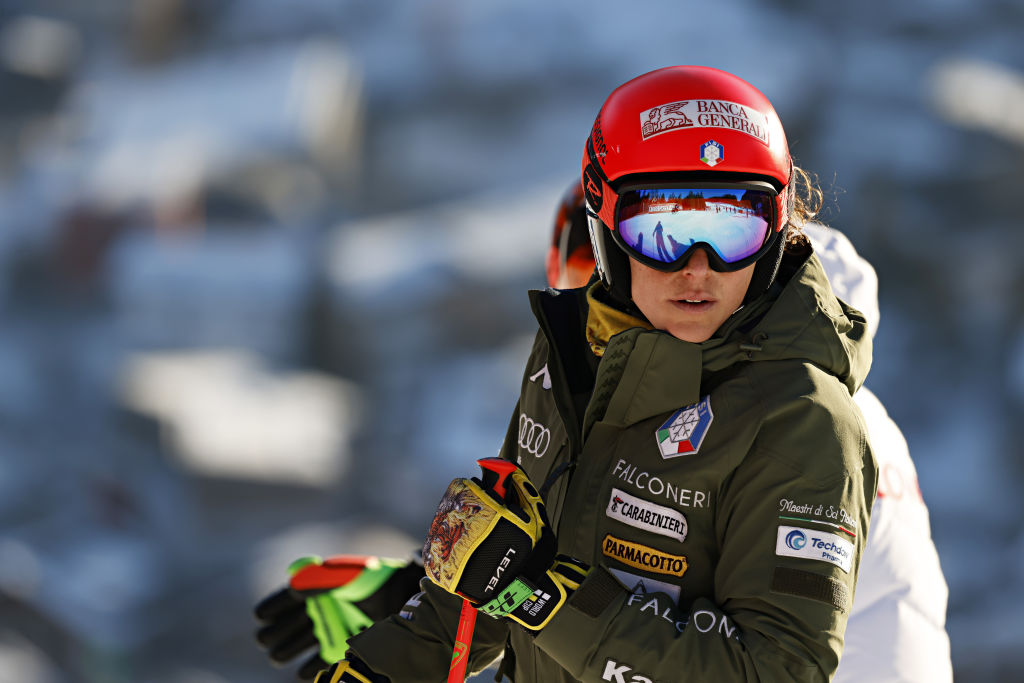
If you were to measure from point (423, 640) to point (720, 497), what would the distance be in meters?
0.60

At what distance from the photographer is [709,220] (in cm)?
126

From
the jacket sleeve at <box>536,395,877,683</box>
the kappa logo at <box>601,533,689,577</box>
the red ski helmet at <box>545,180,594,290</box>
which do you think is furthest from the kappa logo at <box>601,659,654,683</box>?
the red ski helmet at <box>545,180,594,290</box>

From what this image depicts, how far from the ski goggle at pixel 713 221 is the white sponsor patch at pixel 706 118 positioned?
0.08 meters

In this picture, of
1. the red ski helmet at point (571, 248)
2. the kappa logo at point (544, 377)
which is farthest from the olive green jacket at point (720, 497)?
the red ski helmet at point (571, 248)

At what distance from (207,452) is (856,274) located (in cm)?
826

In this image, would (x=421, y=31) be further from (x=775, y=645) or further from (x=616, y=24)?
(x=775, y=645)

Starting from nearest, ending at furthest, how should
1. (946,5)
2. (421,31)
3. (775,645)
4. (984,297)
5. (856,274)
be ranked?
(775,645) → (856,274) → (984,297) → (946,5) → (421,31)

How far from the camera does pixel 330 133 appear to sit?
36.2ft

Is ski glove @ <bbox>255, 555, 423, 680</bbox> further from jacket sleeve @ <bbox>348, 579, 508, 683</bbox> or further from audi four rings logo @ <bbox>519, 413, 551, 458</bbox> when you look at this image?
audi four rings logo @ <bbox>519, 413, 551, 458</bbox>

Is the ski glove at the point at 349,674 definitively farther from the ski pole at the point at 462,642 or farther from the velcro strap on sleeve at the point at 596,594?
the velcro strap on sleeve at the point at 596,594

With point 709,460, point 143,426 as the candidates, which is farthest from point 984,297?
point 709,460

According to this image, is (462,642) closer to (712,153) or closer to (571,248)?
(712,153)

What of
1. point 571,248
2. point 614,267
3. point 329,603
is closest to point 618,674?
point 614,267

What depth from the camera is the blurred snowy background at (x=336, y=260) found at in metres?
8.88
